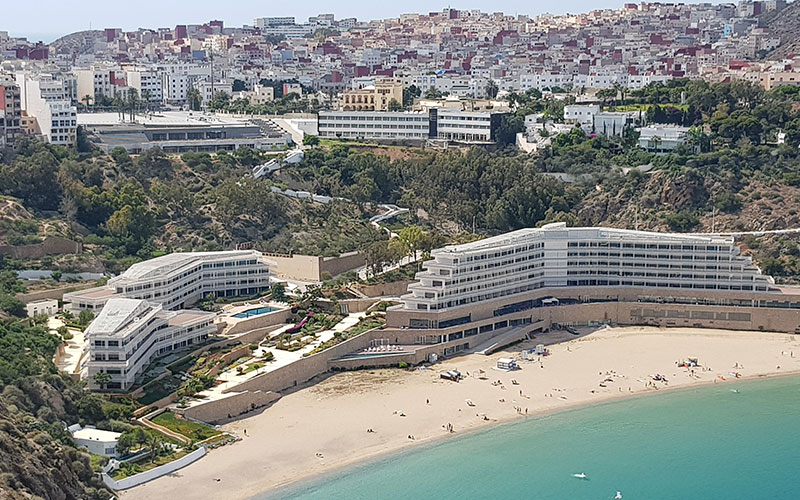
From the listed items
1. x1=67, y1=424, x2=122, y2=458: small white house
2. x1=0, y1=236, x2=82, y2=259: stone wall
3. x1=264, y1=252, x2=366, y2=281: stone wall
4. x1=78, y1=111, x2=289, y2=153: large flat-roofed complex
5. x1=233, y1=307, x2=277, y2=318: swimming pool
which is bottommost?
x1=67, y1=424, x2=122, y2=458: small white house

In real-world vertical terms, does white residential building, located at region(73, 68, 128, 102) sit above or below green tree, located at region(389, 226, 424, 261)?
above

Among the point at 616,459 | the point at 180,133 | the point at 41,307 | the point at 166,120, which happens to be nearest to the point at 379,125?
the point at 180,133

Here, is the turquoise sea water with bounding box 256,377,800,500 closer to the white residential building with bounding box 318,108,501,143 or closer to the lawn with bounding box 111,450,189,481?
the lawn with bounding box 111,450,189,481

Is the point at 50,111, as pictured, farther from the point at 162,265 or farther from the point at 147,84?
the point at 147,84

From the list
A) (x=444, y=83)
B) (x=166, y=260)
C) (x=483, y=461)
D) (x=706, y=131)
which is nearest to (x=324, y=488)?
(x=483, y=461)

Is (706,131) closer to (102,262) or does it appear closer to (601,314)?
(601,314)

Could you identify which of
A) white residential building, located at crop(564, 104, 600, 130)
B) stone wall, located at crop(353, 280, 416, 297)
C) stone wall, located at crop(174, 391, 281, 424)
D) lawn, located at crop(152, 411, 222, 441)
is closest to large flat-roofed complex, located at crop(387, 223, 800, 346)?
stone wall, located at crop(353, 280, 416, 297)

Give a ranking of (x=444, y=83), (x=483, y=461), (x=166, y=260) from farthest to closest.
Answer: (x=444, y=83) → (x=166, y=260) → (x=483, y=461)
